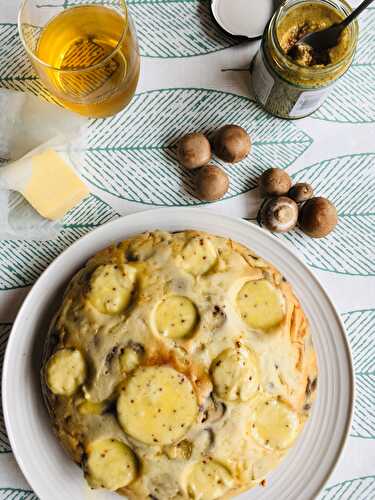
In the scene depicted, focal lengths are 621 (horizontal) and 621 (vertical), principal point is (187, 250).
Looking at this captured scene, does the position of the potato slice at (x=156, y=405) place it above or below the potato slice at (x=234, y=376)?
below

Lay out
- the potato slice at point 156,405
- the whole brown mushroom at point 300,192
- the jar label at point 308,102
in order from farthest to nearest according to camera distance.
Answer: the whole brown mushroom at point 300,192 < the jar label at point 308,102 < the potato slice at point 156,405

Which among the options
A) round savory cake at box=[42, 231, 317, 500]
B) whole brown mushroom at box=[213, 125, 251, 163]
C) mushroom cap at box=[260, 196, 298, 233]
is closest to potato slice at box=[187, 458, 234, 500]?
round savory cake at box=[42, 231, 317, 500]

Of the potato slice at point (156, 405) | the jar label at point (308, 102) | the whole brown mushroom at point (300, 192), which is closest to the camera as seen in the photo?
the potato slice at point (156, 405)

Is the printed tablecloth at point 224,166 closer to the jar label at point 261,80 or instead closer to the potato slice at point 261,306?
the jar label at point 261,80

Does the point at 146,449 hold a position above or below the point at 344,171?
below

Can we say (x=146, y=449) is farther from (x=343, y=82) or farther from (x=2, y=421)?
(x=343, y=82)

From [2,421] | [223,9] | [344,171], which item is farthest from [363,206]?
[2,421]

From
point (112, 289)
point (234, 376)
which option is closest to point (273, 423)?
point (234, 376)

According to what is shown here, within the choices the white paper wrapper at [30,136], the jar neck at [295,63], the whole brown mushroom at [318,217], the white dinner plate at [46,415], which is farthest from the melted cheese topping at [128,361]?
the jar neck at [295,63]
